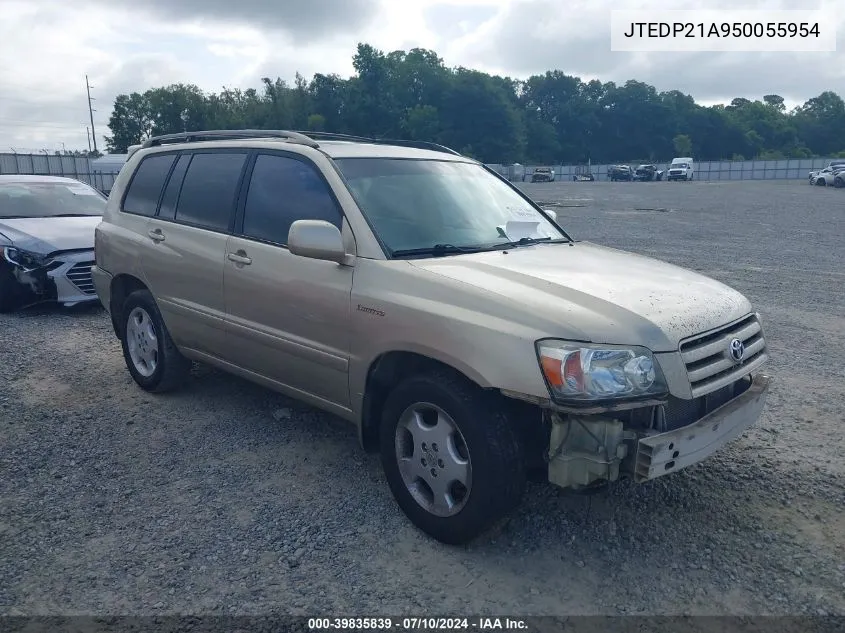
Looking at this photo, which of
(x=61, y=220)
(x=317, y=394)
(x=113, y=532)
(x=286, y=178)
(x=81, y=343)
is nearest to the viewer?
(x=113, y=532)

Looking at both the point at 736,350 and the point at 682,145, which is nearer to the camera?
the point at 736,350

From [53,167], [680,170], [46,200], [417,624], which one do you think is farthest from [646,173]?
[417,624]

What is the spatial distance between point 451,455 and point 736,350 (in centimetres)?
141

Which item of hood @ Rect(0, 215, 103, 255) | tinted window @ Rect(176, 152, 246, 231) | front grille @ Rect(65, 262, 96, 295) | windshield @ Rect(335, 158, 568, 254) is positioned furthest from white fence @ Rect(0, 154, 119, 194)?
windshield @ Rect(335, 158, 568, 254)

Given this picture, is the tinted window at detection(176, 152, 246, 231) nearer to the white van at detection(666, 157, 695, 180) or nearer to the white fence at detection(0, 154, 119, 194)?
the white fence at detection(0, 154, 119, 194)

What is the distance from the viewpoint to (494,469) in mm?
2992

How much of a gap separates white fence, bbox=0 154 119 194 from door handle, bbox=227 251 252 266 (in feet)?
97.0

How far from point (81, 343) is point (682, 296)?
5863 mm

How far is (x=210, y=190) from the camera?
4.74 m

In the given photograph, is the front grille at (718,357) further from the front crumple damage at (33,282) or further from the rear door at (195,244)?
the front crumple damage at (33,282)

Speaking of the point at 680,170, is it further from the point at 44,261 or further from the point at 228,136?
the point at 228,136

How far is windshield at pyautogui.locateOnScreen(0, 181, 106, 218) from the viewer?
887 cm

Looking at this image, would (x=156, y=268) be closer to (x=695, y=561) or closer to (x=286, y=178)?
(x=286, y=178)

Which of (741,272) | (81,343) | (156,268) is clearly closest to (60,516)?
(156,268)
